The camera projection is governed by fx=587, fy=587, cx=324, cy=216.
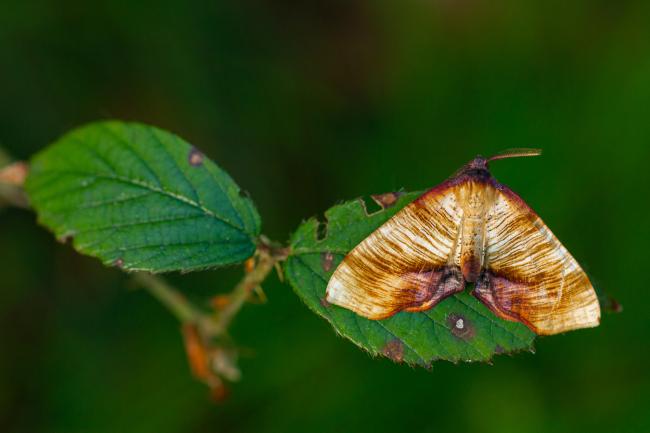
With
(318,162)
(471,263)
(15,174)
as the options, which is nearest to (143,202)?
(15,174)

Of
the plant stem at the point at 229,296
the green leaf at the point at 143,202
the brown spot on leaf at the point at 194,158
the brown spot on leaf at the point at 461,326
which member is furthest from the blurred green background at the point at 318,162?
the brown spot on leaf at the point at 194,158

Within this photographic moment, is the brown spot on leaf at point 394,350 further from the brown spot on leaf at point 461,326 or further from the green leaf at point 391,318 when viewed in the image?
the brown spot on leaf at point 461,326

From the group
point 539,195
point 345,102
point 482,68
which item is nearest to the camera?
point 539,195

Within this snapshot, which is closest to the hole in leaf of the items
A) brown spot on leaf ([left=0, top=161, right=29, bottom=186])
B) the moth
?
the moth

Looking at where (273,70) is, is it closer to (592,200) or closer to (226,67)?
(226,67)

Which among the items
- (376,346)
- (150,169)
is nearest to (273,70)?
(150,169)

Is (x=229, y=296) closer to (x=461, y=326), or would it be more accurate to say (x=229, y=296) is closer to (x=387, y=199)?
(x=387, y=199)
